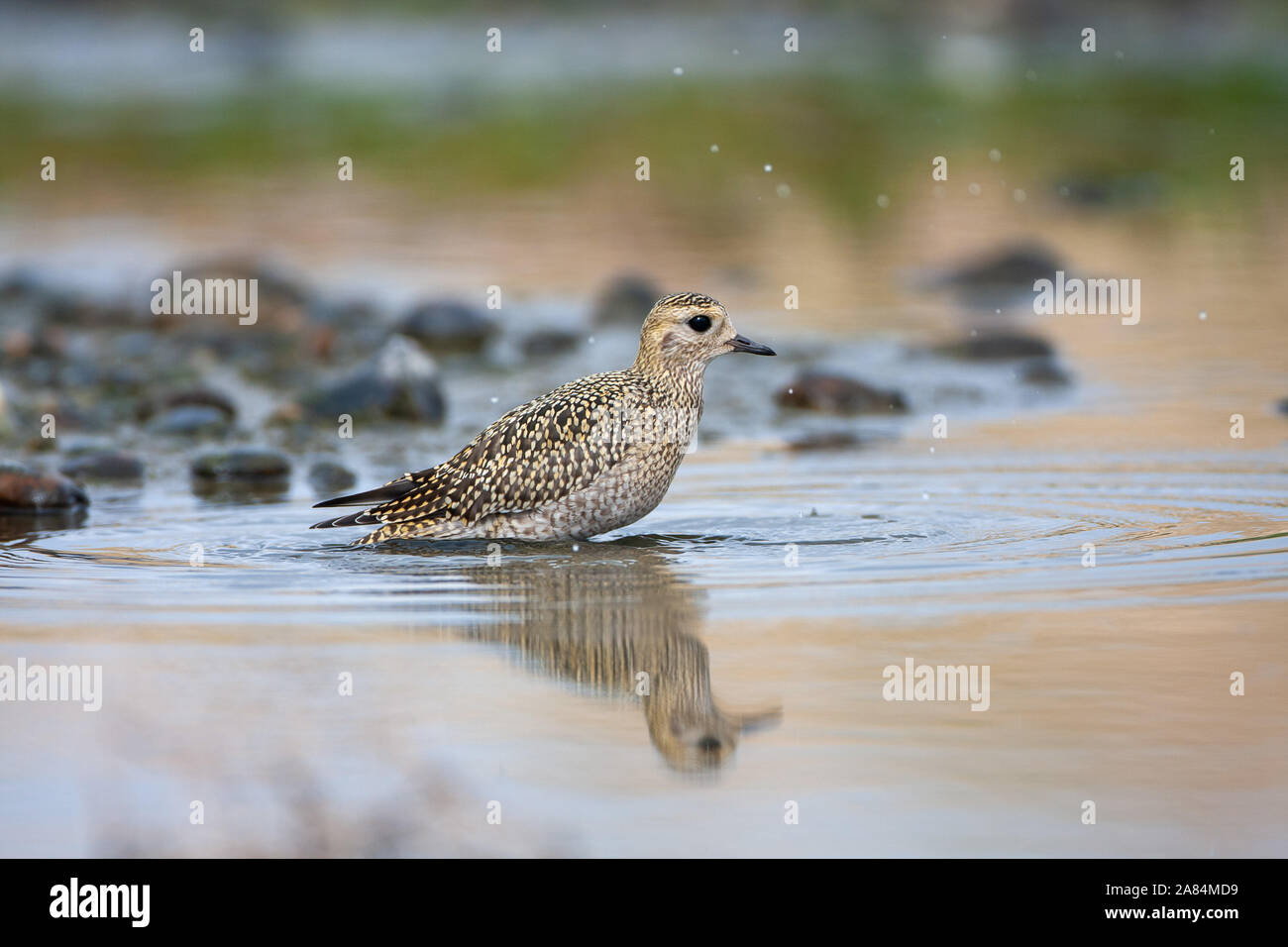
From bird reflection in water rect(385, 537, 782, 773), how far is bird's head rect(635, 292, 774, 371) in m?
1.02

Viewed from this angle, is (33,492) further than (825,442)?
No

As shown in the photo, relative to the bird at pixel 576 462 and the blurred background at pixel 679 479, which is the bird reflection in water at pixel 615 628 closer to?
the blurred background at pixel 679 479

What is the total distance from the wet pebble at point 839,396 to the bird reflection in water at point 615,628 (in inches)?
164

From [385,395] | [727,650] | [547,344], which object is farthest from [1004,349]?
[727,650]

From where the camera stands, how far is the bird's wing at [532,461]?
994cm

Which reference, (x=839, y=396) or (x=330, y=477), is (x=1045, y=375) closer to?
(x=839, y=396)

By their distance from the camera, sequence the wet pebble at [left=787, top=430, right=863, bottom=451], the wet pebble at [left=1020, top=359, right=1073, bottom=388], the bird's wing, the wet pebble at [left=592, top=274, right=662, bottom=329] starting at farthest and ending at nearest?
the wet pebble at [left=592, top=274, right=662, bottom=329] < the wet pebble at [left=1020, top=359, right=1073, bottom=388] < the wet pebble at [left=787, top=430, right=863, bottom=451] < the bird's wing

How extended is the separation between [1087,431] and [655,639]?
5.83 metres

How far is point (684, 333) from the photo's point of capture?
410 inches

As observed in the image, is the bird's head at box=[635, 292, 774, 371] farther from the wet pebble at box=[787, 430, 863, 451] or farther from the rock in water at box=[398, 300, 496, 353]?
the rock in water at box=[398, 300, 496, 353]

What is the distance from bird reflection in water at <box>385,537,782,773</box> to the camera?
6.93 m

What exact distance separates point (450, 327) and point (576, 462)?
24.5 feet

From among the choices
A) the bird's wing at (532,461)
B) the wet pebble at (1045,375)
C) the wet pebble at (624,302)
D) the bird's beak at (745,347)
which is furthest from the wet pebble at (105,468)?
the wet pebble at (1045,375)

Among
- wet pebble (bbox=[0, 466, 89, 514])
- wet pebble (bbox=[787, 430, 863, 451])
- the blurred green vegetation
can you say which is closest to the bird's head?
wet pebble (bbox=[787, 430, 863, 451])
